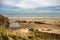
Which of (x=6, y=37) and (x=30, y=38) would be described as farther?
(x=30, y=38)

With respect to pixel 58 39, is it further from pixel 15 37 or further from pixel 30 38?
pixel 15 37

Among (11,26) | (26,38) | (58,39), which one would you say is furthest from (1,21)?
(26,38)

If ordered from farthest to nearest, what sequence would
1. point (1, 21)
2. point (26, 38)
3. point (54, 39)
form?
point (1, 21), point (54, 39), point (26, 38)

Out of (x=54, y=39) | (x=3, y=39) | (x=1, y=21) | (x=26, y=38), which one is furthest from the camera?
(x=1, y=21)

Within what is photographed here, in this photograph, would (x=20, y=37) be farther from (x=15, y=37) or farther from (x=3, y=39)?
(x=3, y=39)

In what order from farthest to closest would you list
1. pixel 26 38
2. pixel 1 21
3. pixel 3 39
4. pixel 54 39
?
pixel 1 21 → pixel 54 39 → pixel 26 38 → pixel 3 39

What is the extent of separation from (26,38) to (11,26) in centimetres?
580

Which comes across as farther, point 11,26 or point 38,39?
point 11,26

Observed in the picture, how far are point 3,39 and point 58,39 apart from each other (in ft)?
9.01

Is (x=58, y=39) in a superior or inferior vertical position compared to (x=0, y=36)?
inferior

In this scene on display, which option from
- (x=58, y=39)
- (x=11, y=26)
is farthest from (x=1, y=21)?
(x=58, y=39)

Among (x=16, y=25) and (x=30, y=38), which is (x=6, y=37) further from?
(x=16, y=25)

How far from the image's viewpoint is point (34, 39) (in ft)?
21.3

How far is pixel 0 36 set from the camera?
19.4 ft
